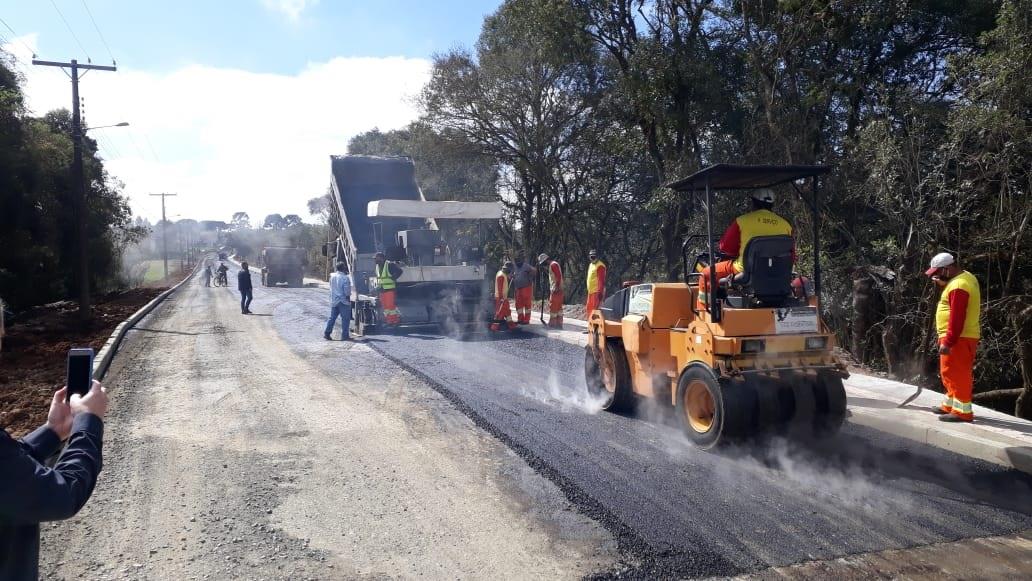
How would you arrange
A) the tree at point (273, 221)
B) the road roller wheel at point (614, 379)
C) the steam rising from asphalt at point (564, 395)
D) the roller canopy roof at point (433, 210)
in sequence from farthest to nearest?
the tree at point (273, 221)
the roller canopy roof at point (433, 210)
the steam rising from asphalt at point (564, 395)
the road roller wheel at point (614, 379)

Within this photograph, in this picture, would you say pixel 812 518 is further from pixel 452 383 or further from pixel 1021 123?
pixel 1021 123

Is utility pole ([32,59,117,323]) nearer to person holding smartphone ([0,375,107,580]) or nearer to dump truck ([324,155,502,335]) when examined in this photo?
dump truck ([324,155,502,335])

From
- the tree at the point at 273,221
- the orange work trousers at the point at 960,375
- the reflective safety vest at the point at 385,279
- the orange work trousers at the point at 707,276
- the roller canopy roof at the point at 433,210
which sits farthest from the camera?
the tree at the point at 273,221

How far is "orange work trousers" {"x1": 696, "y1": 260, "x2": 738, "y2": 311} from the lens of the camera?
18.3 feet

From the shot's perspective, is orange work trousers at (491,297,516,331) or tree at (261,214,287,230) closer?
orange work trousers at (491,297,516,331)

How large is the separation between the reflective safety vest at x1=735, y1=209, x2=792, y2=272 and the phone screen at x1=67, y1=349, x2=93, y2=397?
14.9ft

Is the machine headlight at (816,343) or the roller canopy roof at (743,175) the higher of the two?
the roller canopy roof at (743,175)

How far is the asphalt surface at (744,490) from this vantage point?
3.80 m

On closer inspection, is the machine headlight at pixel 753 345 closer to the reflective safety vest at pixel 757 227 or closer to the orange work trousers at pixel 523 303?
the reflective safety vest at pixel 757 227

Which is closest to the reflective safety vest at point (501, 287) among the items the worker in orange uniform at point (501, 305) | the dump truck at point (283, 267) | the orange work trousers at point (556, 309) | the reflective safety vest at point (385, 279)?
the worker in orange uniform at point (501, 305)

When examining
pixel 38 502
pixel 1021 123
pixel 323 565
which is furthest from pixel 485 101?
pixel 38 502

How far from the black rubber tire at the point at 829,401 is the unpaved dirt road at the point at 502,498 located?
0.26 m

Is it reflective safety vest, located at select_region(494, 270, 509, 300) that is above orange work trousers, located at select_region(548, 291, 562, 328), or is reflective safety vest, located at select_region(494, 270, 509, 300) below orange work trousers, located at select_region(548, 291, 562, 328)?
above

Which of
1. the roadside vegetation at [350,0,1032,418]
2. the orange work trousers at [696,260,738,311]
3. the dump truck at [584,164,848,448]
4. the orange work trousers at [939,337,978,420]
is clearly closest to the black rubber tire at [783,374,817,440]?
the dump truck at [584,164,848,448]
